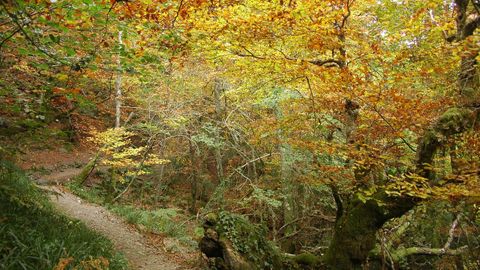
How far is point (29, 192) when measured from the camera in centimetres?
832

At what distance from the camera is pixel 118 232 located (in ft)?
32.8

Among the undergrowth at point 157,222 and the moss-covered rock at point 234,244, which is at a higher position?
the moss-covered rock at point 234,244

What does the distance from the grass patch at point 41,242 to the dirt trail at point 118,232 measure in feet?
3.78

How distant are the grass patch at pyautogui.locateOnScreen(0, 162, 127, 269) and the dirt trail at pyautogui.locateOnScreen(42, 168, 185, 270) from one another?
3.78ft

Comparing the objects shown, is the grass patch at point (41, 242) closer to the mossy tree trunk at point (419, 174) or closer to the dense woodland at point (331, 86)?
the dense woodland at point (331, 86)

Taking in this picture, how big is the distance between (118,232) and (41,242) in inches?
201

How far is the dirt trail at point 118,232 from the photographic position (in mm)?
8195

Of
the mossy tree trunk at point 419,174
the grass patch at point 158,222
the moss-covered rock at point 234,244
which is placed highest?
the mossy tree trunk at point 419,174

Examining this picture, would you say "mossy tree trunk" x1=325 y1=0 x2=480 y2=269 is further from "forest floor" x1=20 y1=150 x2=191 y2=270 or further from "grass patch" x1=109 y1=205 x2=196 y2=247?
"grass patch" x1=109 y1=205 x2=196 y2=247

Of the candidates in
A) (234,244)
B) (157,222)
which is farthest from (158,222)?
(234,244)

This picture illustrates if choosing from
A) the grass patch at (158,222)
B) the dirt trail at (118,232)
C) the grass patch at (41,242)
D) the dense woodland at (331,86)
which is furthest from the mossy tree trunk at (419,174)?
the grass patch at (158,222)

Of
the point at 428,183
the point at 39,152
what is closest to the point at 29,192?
the point at 428,183

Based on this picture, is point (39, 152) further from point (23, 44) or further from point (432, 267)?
point (432, 267)

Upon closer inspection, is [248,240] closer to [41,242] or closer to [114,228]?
[41,242]
